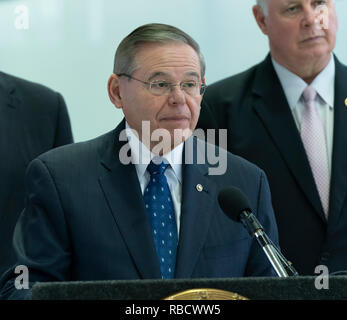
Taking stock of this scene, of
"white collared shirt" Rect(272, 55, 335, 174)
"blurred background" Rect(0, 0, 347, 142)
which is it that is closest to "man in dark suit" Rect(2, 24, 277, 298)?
"white collared shirt" Rect(272, 55, 335, 174)

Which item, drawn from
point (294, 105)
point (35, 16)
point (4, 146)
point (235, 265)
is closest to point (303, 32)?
point (294, 105)

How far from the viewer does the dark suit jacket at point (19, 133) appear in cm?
214

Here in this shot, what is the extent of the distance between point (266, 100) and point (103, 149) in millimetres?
641

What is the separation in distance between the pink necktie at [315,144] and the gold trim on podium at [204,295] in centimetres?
102

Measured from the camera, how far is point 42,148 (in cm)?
227

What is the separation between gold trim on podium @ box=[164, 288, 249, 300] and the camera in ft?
3.59

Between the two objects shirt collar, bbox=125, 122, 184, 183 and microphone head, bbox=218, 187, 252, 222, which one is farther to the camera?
shirt collar, bbox=125, 122, 184, 183

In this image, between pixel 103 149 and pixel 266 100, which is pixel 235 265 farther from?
pixel 266 100

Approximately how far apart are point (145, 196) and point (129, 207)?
55 millimetres

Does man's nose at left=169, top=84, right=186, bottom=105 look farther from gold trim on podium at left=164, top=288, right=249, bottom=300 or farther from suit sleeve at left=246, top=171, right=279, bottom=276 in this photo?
gold trim on podium at left=164, top=288, right=249, bottom=300

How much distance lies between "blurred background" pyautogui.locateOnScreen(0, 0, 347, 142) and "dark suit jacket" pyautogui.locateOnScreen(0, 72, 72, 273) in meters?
0.46
